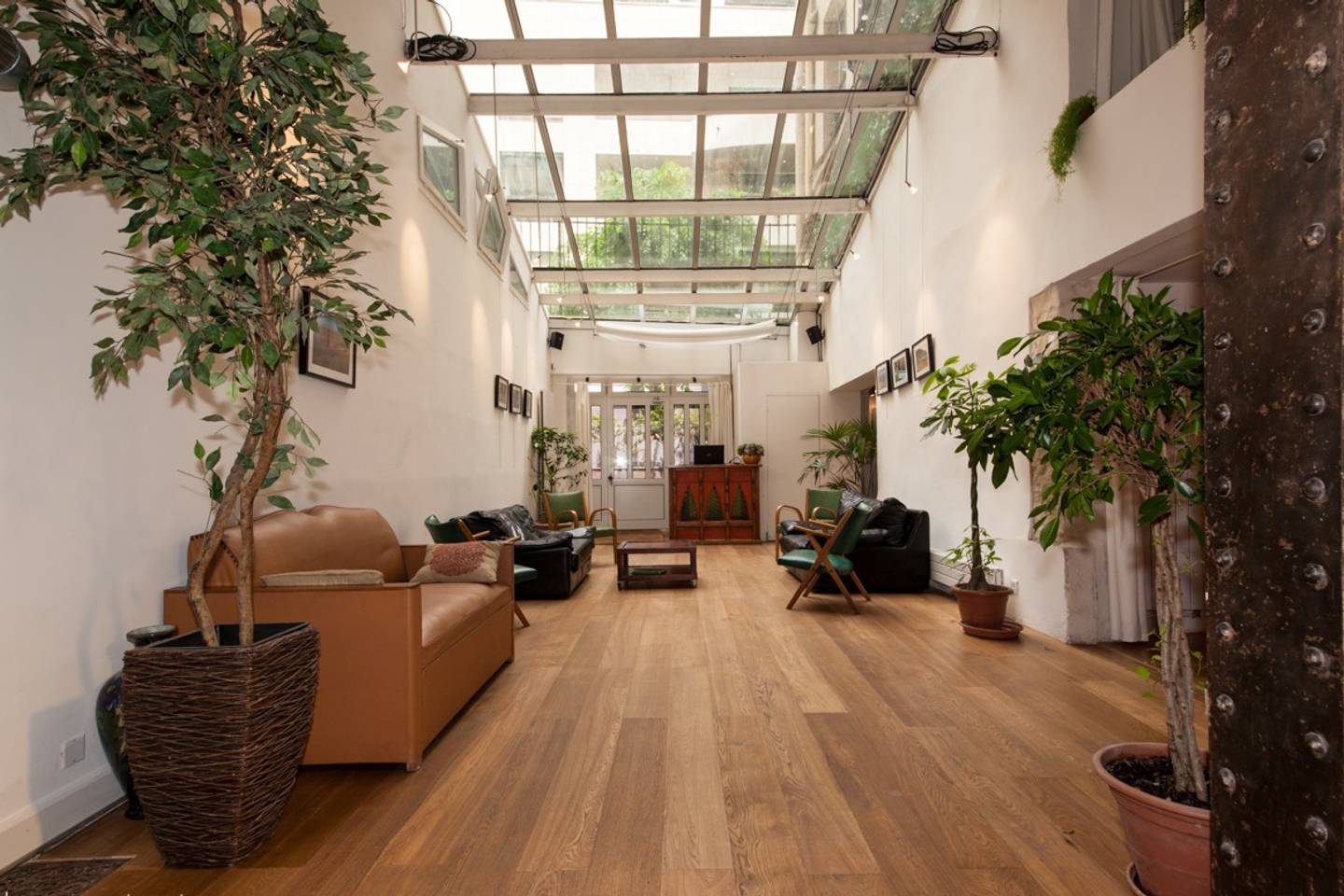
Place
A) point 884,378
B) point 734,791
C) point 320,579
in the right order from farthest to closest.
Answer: point 884,378 < point 320,579 < point 734,791

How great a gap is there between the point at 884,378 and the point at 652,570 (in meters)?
3.47

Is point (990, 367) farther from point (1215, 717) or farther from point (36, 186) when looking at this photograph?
point (36, 186)

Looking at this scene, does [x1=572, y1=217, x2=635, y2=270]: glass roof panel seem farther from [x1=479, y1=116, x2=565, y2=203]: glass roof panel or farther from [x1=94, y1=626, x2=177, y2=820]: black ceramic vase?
[x1=94, y1=626, x2=177, y2=820]: black ceramic vase

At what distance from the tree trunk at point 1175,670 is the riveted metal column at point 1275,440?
577mm

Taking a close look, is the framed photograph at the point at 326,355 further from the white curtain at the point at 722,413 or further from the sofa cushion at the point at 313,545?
the white curtain at the point at 722,413

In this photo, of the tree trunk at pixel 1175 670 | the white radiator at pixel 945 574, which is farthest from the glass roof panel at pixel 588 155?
the tree trunk at pixel 1175 670

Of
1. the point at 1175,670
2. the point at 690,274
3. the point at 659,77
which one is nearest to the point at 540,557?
the point at 659,77

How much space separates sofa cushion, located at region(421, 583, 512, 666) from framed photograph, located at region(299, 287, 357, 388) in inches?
51.1

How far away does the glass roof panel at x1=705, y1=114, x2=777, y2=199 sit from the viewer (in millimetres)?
7188

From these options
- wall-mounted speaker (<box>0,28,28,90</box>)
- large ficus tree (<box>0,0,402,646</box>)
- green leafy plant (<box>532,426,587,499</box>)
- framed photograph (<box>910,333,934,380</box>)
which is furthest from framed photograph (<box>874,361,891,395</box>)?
wall-mounted speaker (<box>0,28,28,90</box>)

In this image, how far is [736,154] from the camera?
7582 millimetres

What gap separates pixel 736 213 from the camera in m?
8.21

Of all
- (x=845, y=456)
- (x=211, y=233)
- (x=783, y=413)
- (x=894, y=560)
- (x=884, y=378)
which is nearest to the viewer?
(x=211, y=233)

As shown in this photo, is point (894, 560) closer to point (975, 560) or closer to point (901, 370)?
point (975, 560)
